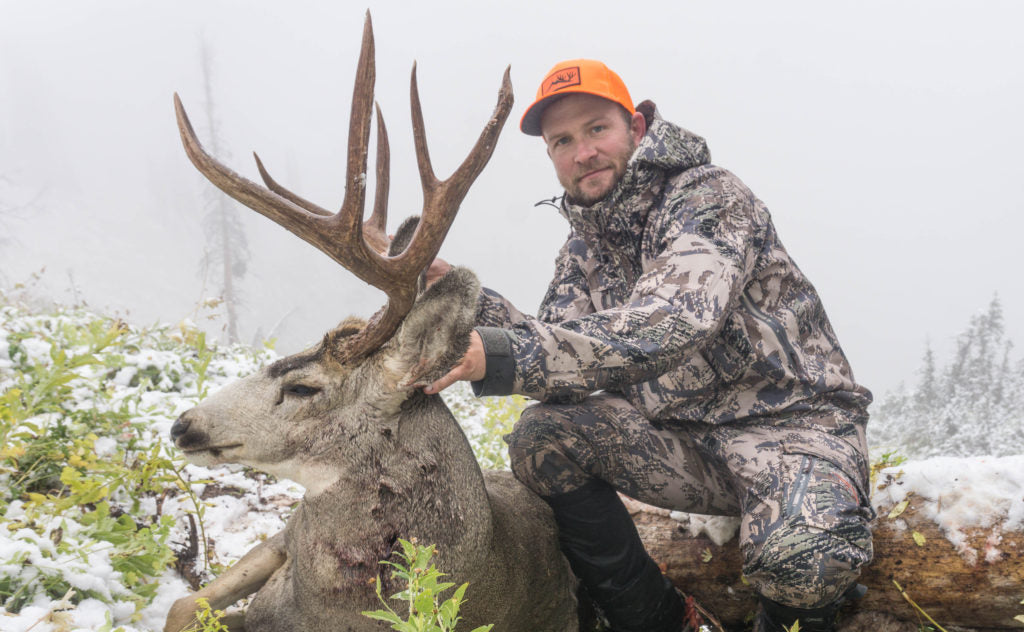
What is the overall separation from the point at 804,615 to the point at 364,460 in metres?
1.82

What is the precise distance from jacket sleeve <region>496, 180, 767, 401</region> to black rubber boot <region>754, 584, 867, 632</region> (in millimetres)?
1085

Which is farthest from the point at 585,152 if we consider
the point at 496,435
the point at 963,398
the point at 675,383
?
the point at 963,398

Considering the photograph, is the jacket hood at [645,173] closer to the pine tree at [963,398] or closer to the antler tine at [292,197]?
the antler tine at [292,197]

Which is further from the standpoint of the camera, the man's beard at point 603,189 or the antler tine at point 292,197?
the man's beard at point 603,189

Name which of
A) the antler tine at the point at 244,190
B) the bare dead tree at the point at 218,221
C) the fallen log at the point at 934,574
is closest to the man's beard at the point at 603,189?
the antler tine at the point at 244,190

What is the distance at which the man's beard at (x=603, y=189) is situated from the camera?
11.9ft

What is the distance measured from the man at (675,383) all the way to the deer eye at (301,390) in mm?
561

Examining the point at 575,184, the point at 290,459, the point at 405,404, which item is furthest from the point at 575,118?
the point at 290,459

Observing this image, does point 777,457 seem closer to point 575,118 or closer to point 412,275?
point 412,275

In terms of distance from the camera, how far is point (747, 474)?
2.95m

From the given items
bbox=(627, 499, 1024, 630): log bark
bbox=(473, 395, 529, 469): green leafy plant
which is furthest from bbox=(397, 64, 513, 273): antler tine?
bbox=(473, 395, 529, 469): green leafy plant

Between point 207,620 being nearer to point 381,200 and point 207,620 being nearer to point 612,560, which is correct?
point 612,560

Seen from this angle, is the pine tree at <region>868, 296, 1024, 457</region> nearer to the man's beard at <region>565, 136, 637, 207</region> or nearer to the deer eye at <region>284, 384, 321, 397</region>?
the man's beard at <region>565, 136, 637, 207</region>

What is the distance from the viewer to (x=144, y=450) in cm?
378
